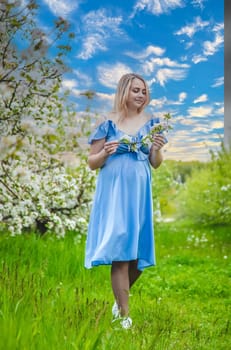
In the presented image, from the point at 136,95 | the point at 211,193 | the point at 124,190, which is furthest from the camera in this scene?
the point at 211,193

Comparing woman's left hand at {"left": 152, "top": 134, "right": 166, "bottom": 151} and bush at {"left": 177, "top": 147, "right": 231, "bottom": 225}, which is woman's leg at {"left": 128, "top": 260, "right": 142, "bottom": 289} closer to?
A: woman's left hand at {"left": 152, "top": 134, "right": 166, "bottom": 151}

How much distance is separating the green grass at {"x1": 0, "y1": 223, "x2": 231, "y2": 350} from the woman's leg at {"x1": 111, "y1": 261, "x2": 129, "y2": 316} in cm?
9

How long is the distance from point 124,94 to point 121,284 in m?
1.02

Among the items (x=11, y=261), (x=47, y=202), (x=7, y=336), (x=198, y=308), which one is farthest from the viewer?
(x=47, y=202)

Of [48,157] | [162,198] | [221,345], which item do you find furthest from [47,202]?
[162,198]

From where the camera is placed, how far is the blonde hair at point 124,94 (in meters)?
3.50

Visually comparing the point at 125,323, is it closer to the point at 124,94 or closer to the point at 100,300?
the point at 100,300

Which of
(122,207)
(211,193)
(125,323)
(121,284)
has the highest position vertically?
(211,193)

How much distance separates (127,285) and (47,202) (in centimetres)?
227

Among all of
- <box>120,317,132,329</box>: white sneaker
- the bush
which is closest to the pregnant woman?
<box>120,317,132,329</box>: white sneaker

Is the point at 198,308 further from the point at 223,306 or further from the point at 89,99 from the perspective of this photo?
the point at 89,99

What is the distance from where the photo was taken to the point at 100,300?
3.28 m

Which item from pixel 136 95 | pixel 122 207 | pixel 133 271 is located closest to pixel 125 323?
pixel 133 271

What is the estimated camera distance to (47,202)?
548 centimetres
